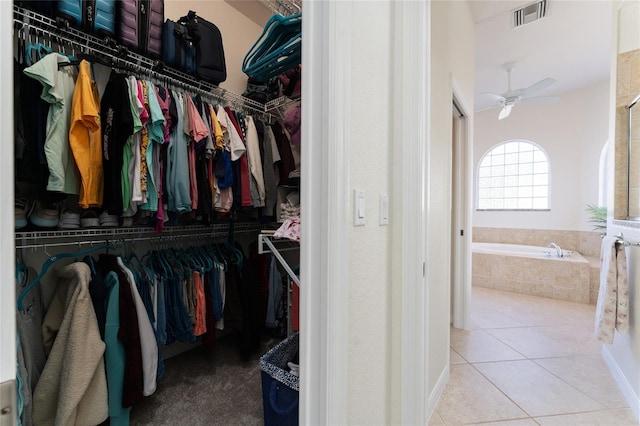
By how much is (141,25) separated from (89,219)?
46.1 inches

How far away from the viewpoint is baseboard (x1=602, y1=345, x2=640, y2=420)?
1.57 m

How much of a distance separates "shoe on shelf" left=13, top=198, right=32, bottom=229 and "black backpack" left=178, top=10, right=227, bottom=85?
125 centimetres

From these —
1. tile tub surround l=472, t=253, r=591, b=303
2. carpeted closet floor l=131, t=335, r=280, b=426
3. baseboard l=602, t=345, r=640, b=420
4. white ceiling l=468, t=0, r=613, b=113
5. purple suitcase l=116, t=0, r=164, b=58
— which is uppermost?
white ceiling l=468, t=0, r=613, b=113

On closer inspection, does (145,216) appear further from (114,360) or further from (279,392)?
(279,392)

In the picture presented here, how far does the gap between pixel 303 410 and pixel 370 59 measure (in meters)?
1.04

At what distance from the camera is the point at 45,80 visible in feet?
3.95

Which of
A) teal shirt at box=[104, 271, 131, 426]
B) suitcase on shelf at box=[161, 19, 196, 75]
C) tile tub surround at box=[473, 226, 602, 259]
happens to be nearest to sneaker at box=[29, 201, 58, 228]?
teal shirt at box=[104, 271, 131, 426]

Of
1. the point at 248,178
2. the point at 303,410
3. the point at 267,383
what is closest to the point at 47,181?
the point at 248,178

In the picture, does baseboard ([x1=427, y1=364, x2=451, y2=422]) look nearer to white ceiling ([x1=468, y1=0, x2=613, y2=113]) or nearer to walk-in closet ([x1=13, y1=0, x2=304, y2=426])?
walk-in closet ([x1=13, y1=0, x2=304, y2=426])

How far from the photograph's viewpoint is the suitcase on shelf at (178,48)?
1791 millimetres

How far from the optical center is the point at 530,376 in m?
1.90

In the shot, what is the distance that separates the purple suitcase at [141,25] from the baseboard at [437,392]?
8.53 ft

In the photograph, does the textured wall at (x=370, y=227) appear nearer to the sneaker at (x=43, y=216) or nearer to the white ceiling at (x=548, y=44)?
the sneaker at (x=43, y=216)

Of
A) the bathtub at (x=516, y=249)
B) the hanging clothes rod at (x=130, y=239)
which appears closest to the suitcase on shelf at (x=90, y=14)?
the hanging clothes rod at (x=130, y=239)
